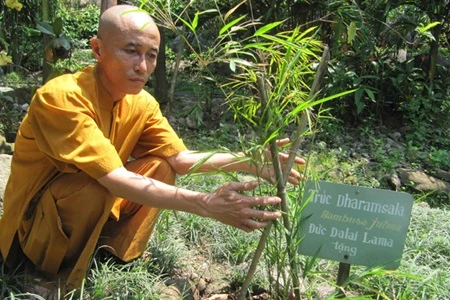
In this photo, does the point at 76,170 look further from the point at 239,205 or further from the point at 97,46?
the point at 239,205

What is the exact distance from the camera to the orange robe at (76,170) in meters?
1.75

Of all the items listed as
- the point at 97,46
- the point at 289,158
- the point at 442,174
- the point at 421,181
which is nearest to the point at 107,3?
the point at 97,46

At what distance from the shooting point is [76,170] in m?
1.88

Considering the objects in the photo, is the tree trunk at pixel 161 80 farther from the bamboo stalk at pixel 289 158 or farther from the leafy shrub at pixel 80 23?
the leafy shrub at pixel 80 23

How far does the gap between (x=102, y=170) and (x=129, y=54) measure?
0.41 meters

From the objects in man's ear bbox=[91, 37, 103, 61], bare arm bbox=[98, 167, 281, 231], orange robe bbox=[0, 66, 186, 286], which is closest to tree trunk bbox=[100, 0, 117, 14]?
orange robe bbox=[0, 66, 186, 286]

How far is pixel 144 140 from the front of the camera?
219cm

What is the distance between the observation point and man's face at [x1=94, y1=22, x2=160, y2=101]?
1.83 metres

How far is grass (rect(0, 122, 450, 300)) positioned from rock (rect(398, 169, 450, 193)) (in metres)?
1.24

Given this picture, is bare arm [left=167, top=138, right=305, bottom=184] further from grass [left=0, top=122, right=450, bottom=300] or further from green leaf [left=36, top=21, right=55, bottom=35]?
green leaf [left=36, top=21, right=55, bottom=35]

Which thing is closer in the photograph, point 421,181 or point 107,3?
point 107,3


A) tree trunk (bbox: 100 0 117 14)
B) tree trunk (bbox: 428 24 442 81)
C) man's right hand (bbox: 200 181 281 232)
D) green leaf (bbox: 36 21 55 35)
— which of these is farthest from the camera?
tree trunk (bbox: 428 24 442 81)

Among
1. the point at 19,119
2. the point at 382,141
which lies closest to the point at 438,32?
the point at 382,141

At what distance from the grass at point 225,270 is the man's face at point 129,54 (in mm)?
398
